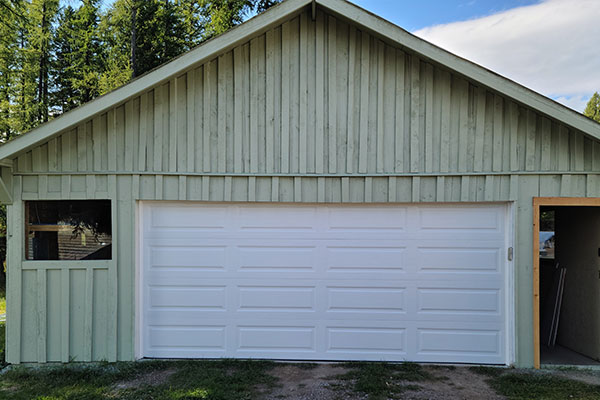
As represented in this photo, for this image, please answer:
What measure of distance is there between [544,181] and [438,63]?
193cm

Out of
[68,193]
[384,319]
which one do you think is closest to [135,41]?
[68,193]

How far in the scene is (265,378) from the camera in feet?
14.8

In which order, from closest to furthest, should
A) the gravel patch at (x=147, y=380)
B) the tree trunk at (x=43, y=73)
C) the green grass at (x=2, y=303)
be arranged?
1. the gravel patch at (x=147, y=380)
2. the green grass at (x=2, y=303)
3. the tree trunk at (x=43, y=73)

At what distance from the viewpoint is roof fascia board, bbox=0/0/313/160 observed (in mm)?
4594

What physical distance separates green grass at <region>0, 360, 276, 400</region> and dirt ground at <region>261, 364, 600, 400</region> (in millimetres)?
247

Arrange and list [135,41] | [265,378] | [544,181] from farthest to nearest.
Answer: [135,41] < [544,181] < [265,378]

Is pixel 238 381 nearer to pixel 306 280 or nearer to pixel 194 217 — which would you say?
pixel 306 280

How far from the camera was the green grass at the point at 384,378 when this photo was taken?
4.14m

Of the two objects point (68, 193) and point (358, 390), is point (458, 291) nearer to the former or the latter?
point (358, 390)

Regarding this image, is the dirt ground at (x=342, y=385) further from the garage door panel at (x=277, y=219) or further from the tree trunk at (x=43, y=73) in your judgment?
the tree trunk at (x=43, y=73)

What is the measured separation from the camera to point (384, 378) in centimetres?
451

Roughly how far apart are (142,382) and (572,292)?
5853 mm

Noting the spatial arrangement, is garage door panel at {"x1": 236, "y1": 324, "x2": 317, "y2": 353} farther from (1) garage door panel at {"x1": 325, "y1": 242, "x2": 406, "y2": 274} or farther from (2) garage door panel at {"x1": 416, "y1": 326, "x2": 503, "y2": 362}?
(2) garage door panel at {"x1": 416, "y1": 326, "x2": 503, "y2": 362}

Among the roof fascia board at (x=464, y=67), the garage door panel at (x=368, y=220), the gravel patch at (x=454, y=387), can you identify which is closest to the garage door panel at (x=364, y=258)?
the garage door panel at (x=368, y=220)
